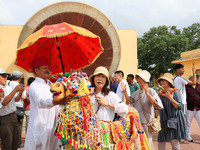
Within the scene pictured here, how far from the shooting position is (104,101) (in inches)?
113

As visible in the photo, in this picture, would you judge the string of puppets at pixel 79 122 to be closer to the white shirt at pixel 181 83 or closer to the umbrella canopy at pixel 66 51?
the umbrella canopy at pixel 66 51

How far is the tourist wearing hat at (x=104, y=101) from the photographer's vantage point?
9.61 feet

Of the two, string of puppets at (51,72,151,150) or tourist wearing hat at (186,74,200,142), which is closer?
string of puppets at (51,72,151,150)

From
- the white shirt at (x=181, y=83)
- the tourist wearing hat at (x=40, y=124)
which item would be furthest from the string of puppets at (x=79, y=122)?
the white shirt at (x=181, y=83)

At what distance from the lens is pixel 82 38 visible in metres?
3.67

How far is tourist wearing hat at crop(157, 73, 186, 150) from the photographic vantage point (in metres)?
4.01

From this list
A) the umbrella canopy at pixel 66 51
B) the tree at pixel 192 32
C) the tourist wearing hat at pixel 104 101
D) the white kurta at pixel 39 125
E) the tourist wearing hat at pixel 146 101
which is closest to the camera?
the white kurta at pixel 39 125

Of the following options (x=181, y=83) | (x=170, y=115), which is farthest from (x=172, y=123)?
(x=181, y=83)

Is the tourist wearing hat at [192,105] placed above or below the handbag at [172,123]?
above

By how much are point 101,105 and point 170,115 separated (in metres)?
1.84

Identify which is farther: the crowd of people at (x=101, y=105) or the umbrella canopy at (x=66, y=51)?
the umbrella canopy at (x=66, y=51)

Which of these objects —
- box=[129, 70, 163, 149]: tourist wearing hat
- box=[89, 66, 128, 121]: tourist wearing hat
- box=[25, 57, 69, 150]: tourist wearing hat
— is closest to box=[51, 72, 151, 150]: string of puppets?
box=[89, 66, 128, 121]: tourist wearing hat

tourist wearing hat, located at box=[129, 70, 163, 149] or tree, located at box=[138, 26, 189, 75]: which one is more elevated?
tree, located at box=[138, 26, 189, 75]

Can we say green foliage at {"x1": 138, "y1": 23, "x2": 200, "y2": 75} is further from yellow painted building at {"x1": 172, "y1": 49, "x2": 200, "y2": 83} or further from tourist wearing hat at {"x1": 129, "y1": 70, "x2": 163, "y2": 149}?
tourist wearing hat at {"x1": 129, "y1": 70, "x2": 163, "y2": 149}
